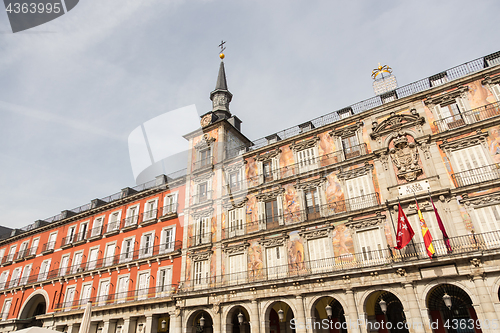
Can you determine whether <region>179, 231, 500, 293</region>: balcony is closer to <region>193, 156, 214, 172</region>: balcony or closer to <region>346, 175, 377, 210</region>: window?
<region>346, 175, 377, 210</region>: window

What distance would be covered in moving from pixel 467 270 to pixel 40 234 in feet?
145

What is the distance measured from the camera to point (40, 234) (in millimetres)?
40312

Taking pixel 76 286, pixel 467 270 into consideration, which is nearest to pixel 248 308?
pixel 467 270

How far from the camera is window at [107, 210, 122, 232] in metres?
33.6

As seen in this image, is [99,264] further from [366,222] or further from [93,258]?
[366,222]

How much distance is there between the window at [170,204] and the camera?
99.9 feet

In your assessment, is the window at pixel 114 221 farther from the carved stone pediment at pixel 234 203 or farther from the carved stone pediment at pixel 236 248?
the carved stone pediment at pixel 236 248

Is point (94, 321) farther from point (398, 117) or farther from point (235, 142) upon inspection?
point (398, 117)

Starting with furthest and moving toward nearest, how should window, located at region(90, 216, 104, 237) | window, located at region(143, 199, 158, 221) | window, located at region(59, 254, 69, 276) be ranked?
window, located at region(59, 254, 69, 276)
window, located at region(90, 216, 104, 237)
window, located at region(143, 199, 158, 221)

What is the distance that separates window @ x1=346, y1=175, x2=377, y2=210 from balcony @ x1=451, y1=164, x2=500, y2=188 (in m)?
4.81

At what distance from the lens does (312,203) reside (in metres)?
23.8

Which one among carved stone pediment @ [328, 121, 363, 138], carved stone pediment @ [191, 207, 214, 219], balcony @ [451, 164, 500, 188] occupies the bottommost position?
balcony @ [451, 164, 500, 188]

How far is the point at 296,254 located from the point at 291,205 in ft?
12.1

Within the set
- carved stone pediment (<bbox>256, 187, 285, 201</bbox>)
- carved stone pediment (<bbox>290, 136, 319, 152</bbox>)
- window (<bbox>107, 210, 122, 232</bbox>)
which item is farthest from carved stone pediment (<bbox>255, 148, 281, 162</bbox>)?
window (<bbox>107, 210, 122, 232</bbox>)
